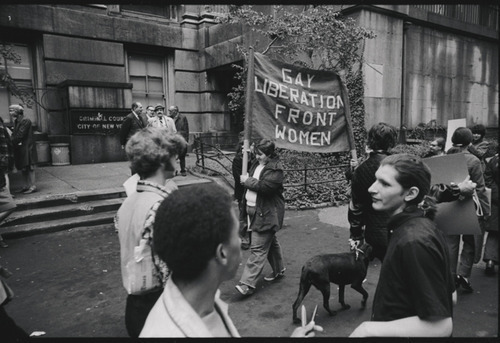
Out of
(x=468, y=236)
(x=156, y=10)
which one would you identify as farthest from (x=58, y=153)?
(x=468, y=236)

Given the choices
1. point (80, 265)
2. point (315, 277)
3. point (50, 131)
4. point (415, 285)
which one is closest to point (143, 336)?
point (415, 285)

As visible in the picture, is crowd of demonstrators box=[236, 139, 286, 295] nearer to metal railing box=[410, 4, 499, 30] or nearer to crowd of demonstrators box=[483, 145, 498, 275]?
crowd of demonstrators box=[483, 145, 498, 275]

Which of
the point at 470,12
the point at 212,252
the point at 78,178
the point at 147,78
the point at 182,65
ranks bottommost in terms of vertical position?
the point at 78,178

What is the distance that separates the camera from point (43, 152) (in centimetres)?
1273

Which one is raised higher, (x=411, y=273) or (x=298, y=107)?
(x=298, y=107)

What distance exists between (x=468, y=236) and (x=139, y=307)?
13.2 feet

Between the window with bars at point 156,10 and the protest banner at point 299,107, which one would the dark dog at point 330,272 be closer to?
the protest banner at point 299,107

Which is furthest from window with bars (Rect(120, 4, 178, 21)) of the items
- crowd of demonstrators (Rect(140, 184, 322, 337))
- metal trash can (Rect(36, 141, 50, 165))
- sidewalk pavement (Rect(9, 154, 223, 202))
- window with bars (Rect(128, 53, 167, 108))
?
crowd of demonstrators (Rect(140, 184, 322, 337))

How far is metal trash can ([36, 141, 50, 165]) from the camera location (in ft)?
41.3

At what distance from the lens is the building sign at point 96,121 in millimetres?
12289

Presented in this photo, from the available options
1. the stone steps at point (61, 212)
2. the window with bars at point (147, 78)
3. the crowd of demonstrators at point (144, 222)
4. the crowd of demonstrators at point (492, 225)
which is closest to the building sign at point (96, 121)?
the window with bars at point (147, 78)

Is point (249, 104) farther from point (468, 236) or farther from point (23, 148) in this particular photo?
point (23, 148)

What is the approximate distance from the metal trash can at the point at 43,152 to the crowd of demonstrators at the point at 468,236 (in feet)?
42.4

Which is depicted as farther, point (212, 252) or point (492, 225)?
point (492, 225)
